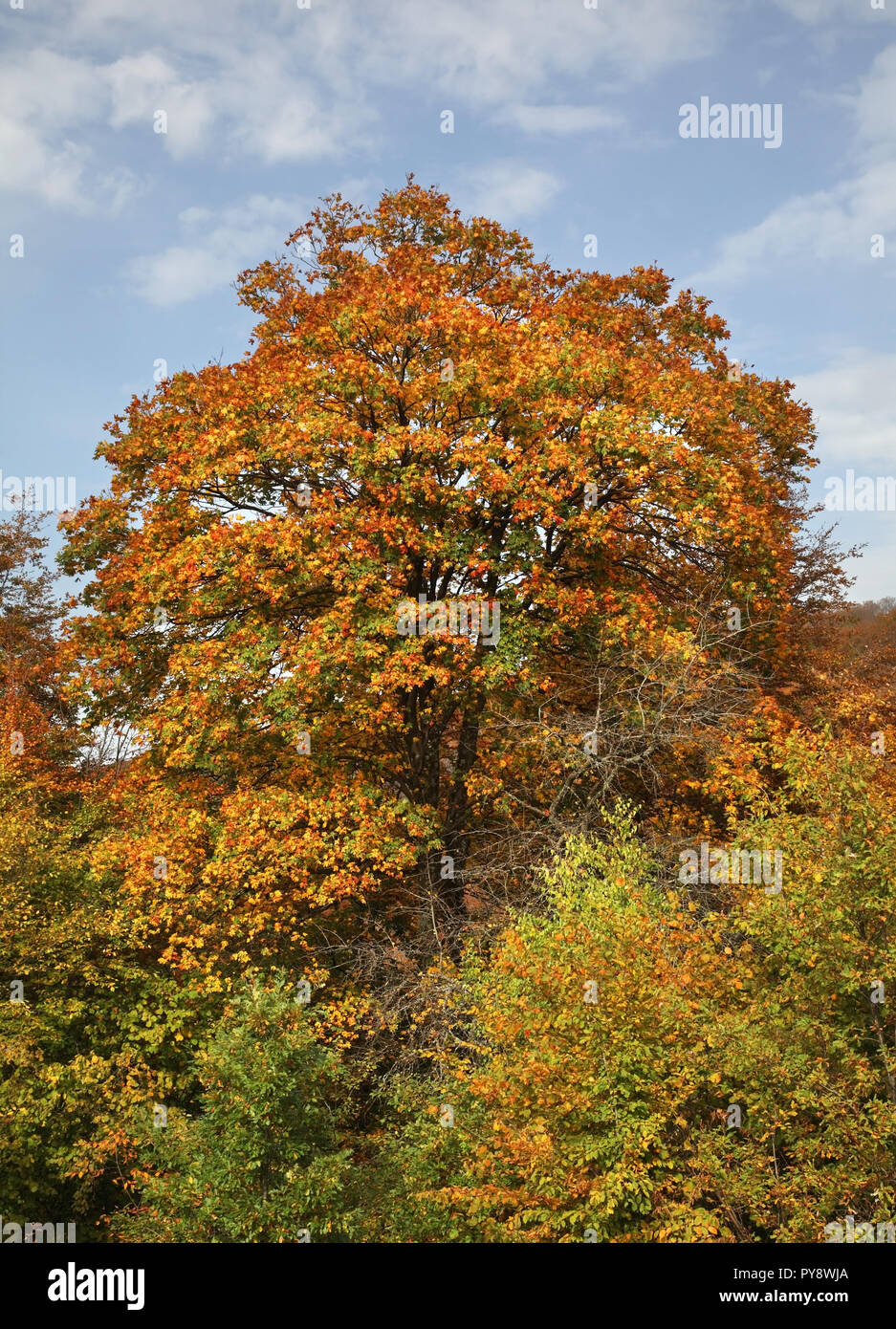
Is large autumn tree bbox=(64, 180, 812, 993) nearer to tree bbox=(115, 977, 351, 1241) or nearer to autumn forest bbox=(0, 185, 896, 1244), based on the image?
autumn forest bbox=(0, 185, 896, 1244)

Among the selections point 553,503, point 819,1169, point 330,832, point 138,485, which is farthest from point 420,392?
point 819,1169

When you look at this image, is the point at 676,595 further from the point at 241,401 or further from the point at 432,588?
the point at 241,401

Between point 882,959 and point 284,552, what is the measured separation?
9.67 m

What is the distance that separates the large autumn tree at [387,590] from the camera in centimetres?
1462

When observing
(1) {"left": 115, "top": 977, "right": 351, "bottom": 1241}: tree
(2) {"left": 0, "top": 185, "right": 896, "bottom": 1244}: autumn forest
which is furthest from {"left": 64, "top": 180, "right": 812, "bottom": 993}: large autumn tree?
(1) {"left": 115, "top": 977, "right": 351, "bottom": 1241}: tree

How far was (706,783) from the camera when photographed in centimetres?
1443

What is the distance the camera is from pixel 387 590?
14.6m

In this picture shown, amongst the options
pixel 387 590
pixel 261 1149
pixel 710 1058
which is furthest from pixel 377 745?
pixel 710 1058

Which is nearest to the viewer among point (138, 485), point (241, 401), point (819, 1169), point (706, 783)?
point (819, 1169)

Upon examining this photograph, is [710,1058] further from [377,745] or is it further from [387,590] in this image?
[377,745]

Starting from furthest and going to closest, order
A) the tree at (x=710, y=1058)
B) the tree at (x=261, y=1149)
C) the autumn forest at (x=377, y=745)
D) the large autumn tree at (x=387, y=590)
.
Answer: the large autumn tree at (x=387, y=590) < the autumn forest at (x=377, y=745) < the tree at (x=261, y=1149) < the tree at (x=710, y=1058)

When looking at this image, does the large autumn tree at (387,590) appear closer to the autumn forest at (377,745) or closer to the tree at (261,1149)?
the autumn forest at (377,745)

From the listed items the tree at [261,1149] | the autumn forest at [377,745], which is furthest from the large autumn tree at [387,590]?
the tree at [261,1149]
